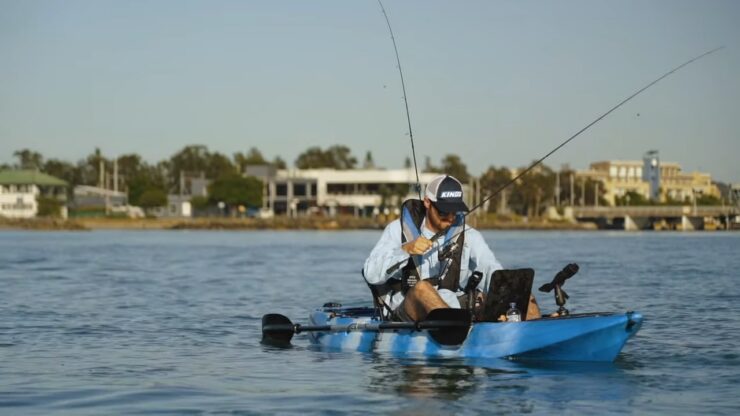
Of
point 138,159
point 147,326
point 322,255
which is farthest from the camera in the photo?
point 138,159

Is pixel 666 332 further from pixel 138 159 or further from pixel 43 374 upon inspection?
pixel 138 159

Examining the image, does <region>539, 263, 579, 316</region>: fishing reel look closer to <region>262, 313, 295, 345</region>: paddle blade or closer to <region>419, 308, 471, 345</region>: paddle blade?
<region>419, 308, 471, 345</region>: paddle blade

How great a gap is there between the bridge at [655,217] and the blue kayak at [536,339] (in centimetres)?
12883

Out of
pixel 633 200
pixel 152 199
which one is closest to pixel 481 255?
pixel 152 199

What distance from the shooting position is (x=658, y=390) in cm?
1226

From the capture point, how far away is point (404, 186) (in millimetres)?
151375

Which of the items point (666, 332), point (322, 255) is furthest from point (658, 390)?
point (322, 255)

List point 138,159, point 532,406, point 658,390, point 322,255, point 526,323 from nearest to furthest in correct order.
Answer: point 532,406 < point 658,390 < point 526,323 < point 322,255 < point 138,159

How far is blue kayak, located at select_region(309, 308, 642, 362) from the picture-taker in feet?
42.1

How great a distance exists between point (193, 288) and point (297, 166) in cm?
16413

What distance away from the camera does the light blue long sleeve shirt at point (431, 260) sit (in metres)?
12.9

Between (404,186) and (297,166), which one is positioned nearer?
(404,186)

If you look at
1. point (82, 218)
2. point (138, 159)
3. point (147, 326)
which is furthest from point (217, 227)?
point (147, 326)

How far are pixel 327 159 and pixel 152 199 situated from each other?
45.1m
